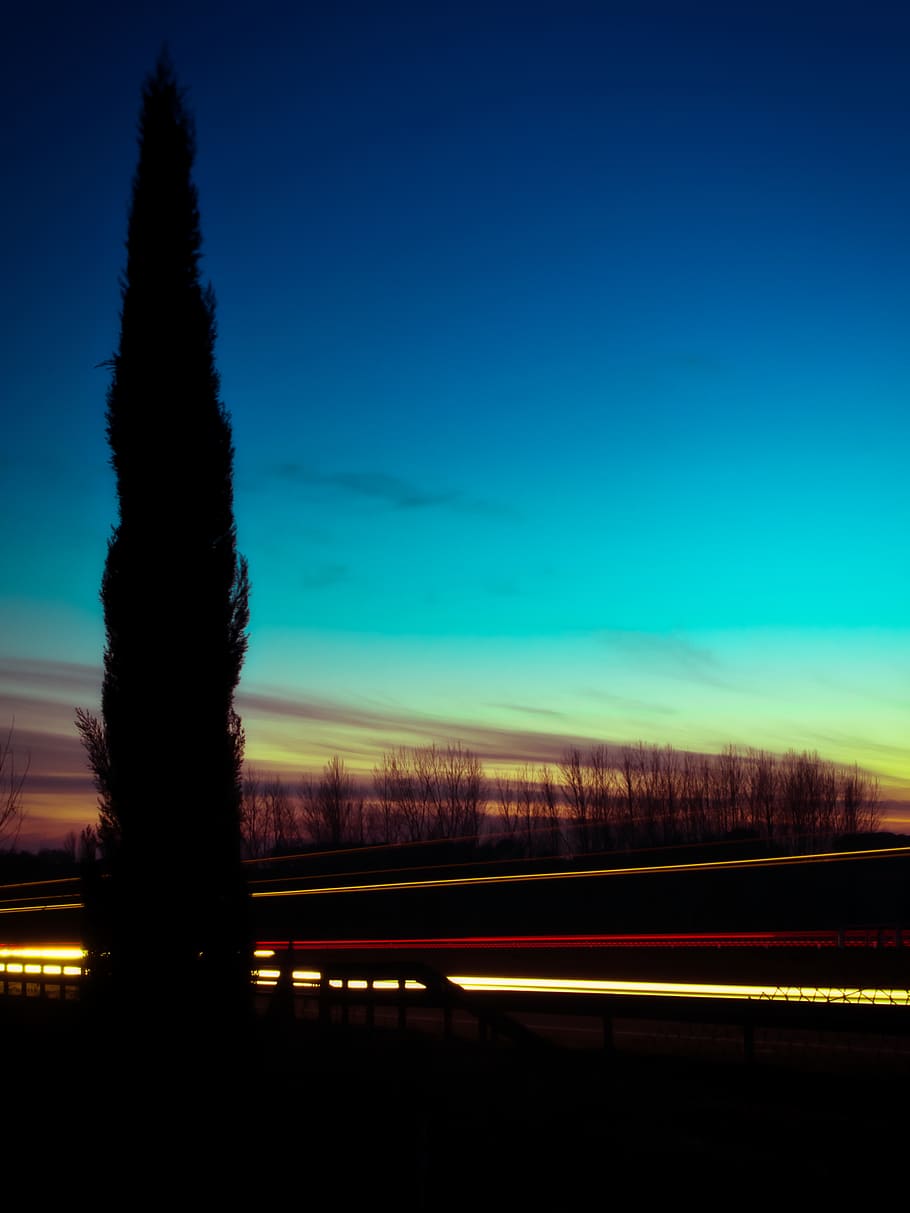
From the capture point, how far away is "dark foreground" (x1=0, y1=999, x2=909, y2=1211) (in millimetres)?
5387

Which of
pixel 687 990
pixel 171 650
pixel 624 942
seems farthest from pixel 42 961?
pixel 624 942

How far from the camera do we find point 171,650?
34.4 ft

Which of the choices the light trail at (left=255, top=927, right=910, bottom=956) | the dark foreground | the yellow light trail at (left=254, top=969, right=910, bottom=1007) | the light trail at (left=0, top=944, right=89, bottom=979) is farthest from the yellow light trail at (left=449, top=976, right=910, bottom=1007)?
the light trail at (left=255, top=927, right=910, bottom=956)

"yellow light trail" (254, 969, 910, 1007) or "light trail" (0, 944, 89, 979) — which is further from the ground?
"yellow light trail" (254, 969, 910, 1007)

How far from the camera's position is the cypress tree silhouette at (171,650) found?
10.2 meters

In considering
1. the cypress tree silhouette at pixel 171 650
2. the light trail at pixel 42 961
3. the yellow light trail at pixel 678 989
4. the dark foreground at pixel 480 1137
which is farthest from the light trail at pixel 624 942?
the dark foreground at pixel 480 1137

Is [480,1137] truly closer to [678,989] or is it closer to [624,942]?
[678,989]

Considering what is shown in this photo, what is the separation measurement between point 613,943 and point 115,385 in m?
23.0

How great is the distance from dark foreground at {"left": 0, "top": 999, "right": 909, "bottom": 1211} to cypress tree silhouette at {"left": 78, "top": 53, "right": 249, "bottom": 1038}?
1970mm

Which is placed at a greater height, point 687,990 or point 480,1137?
point 480,1137

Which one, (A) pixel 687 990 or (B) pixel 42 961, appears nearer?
(A) pixel 687 990

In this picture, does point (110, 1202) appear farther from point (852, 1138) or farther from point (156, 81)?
point (156, 81)

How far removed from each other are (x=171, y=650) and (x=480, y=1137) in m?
5.62

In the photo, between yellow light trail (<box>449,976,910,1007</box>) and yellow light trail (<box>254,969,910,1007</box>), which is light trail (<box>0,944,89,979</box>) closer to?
yellow light trail (<box>254,969,910,1007</box>)
